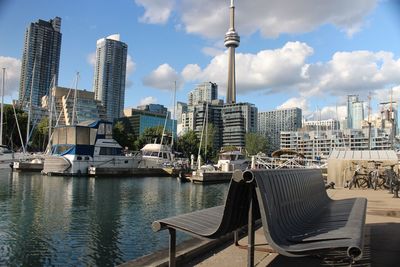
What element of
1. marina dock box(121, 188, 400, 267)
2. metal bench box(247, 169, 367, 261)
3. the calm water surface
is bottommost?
the calm water surface

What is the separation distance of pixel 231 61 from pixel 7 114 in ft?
Answer: 396

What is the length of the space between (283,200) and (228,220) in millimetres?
981

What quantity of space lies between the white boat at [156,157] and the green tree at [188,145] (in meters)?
43.5

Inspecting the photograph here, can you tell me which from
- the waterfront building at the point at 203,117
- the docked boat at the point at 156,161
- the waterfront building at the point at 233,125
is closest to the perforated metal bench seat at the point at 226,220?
the docked boat at the point at 156,161

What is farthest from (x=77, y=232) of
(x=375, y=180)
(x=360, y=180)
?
(x=360, y=180)

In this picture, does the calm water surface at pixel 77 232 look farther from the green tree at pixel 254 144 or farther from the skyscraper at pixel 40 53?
the skyscraper at pixel 40 53

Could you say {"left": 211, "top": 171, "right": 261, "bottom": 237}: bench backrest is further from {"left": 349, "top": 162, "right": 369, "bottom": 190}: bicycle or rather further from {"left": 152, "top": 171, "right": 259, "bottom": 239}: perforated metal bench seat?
{"left": 349, "top": 162, "right": 369, "bottom": 190}: bicycle

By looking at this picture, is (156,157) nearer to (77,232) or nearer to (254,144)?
(77,232)

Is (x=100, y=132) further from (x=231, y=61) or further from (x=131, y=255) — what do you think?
(x=231, y=61)

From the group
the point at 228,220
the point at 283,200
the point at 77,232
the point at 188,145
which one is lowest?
the point at 77,232

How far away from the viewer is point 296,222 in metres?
6.19

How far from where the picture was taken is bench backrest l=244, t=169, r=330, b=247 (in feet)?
15.9

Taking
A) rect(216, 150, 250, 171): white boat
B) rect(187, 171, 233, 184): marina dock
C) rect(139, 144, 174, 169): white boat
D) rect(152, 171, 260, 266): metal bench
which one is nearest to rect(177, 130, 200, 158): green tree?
rect(139, 144, 174, 169): white boat

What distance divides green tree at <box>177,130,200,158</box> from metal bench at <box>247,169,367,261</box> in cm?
11477
